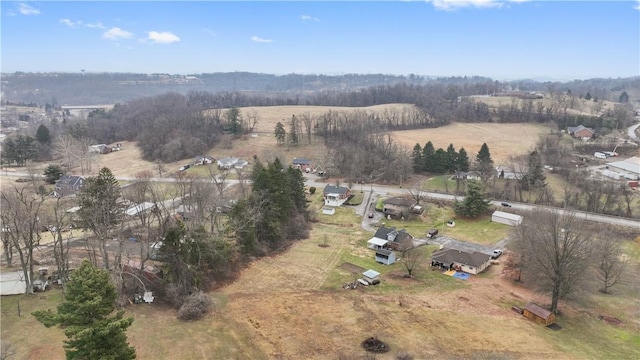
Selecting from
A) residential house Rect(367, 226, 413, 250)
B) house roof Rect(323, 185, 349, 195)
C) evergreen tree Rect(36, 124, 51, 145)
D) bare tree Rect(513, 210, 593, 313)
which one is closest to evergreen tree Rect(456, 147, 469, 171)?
house roof Rect(323, 185, 349, 195)

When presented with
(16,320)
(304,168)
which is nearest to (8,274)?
(16,320)

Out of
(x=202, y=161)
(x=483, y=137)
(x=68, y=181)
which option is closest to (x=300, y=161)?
(x=202, y=161)

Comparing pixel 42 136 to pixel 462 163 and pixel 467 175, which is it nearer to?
pixel 462 163

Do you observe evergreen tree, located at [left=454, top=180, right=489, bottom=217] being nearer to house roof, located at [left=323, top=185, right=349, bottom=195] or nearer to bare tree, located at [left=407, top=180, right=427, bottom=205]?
bare tree, located at [left=407, top=180, right=427, bottom=205]

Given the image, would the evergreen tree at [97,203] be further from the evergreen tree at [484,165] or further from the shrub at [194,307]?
the evergreen tree at [484,165]

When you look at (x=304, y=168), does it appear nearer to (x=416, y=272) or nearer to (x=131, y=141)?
(x=416, y=272)
